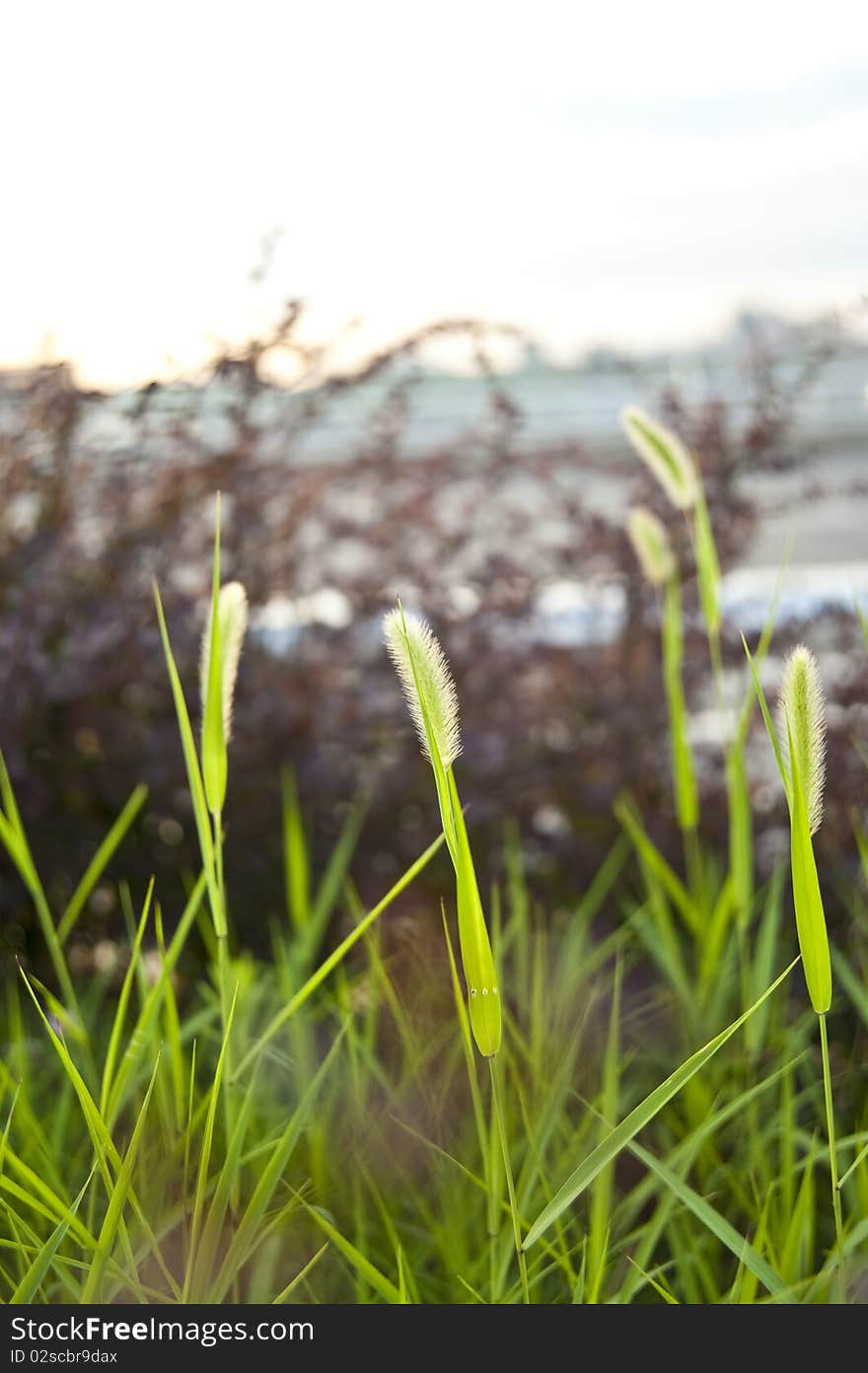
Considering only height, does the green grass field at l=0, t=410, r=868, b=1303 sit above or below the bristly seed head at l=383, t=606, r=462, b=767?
below

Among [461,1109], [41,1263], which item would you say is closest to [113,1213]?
[41,1263]

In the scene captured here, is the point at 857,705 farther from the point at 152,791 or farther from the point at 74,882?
the point at 74,882

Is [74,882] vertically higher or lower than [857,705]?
lower

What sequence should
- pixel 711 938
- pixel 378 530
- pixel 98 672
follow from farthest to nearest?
pixel 378 530 → pixel 98 672 → pixel 711 938

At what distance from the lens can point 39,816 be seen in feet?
5.12

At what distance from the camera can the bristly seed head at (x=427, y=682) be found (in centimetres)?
59

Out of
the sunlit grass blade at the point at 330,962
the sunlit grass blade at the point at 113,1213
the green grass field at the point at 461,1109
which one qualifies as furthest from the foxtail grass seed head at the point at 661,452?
the sunlit grass blade at the point at 113,1213

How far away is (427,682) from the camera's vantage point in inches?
23.2

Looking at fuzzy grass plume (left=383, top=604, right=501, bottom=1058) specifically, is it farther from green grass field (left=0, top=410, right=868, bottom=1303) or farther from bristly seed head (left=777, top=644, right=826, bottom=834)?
bristly seed head (left=777, top=644, right=826, bottom=834)

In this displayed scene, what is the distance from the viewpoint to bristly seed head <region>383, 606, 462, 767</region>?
0.59 meters

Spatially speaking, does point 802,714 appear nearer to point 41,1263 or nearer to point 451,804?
point 451,804

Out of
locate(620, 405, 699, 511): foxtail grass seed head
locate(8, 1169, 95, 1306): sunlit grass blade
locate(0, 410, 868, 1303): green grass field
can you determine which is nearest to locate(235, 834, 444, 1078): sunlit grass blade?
locate(0, 410, 868, 1303): green grass field
